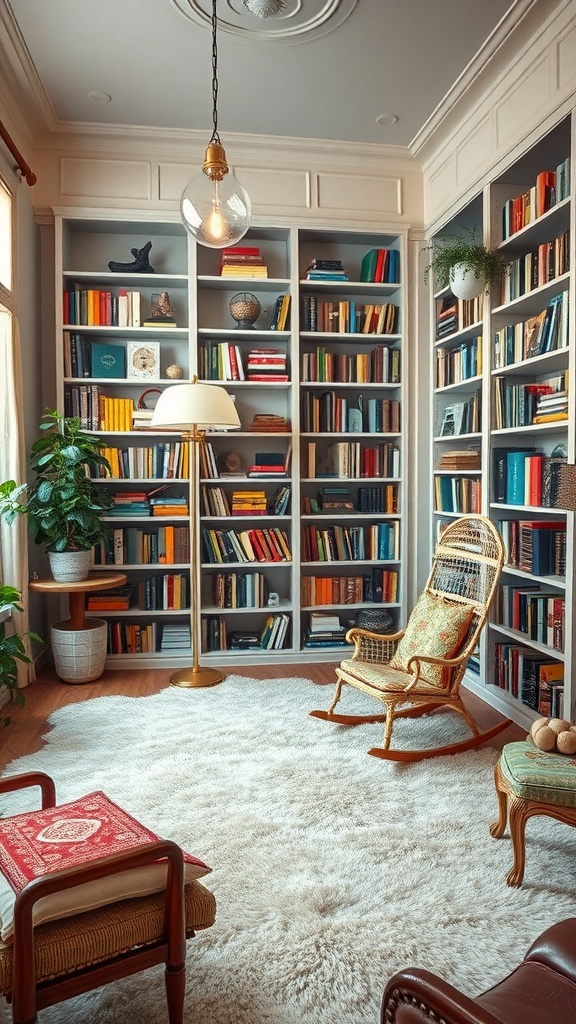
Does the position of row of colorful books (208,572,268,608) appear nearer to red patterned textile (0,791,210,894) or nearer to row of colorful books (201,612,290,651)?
row of colorful books (201,612,290,651)

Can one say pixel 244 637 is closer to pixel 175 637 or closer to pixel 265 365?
pixel 175 637

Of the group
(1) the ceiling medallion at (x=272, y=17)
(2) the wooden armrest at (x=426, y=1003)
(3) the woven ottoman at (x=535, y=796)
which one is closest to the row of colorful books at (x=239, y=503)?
(1) the ceiling medallion at (x=272, y=17)

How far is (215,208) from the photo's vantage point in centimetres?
244

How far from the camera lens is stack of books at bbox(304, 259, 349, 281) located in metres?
4.61

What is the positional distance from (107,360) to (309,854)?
11.1 ft

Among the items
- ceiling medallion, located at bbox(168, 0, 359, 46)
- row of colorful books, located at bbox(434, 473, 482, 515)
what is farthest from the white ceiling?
row of colorful books, located at bbox(434, 473, 482, 515)

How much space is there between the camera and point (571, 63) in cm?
299

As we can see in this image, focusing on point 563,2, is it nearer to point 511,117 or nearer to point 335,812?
point 511,117

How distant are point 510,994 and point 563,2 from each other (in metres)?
3.62

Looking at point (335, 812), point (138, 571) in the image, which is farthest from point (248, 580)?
point (335, 812)

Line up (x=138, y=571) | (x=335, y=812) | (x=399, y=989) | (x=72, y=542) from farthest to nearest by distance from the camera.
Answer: (x=138, y=571) → (x=72, y=542) → (x=335, y=812) → (x=399, y=989)

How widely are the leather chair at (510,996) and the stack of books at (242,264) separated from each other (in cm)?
409

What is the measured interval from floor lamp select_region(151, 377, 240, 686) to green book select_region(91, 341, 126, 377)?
0.65 metres

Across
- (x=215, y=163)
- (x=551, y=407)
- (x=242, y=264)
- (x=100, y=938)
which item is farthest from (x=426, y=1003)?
(x=242, y=264)
